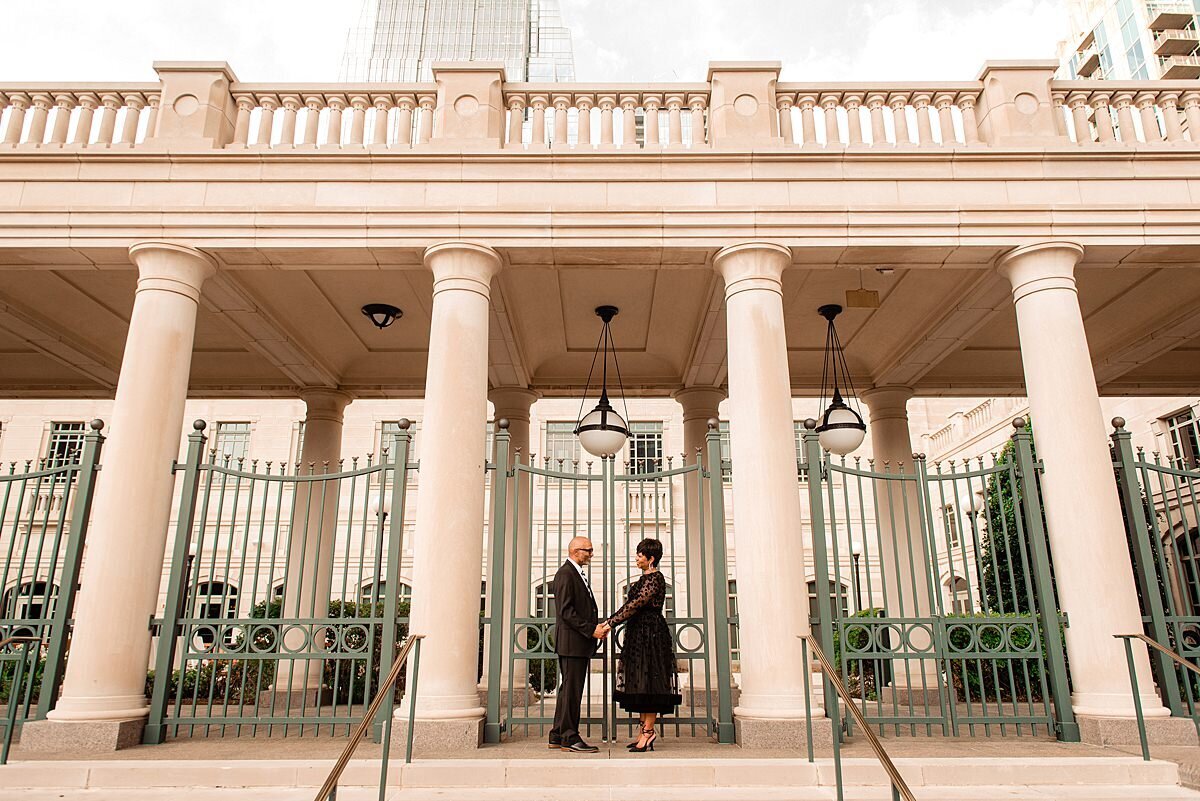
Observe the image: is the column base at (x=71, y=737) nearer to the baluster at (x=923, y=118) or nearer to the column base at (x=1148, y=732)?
the column base at (x=1148, y=732)

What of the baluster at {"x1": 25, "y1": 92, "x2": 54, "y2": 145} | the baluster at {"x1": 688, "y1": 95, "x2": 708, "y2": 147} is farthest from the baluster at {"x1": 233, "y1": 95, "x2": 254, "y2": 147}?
the baluster at {"x1": 688, "y1": 95, "x2": 708, "y2": 147}

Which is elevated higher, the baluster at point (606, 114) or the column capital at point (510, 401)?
the baluster at point (606, 114)

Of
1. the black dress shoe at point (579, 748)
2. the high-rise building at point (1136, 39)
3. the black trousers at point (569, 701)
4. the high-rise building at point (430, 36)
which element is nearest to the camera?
the black dress shoe at point (579, 748)

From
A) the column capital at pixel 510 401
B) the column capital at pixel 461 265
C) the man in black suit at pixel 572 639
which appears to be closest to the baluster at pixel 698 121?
the column capital at pixel 461 265

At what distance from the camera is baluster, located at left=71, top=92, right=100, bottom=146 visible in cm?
939

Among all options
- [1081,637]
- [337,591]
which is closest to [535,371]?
[1081,637]

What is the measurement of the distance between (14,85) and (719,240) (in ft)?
26.5

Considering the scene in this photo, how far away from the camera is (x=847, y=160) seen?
30.0ft

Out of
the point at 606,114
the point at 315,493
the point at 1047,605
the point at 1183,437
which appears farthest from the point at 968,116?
the point at 1183,437

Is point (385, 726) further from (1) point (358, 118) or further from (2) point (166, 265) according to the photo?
(1) point (358, 118)

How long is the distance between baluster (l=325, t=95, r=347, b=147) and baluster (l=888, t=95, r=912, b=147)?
6.17 meters

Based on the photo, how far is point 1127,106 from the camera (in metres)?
9.55

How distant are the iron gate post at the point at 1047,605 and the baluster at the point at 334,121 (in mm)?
7852

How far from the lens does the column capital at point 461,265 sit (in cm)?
875
